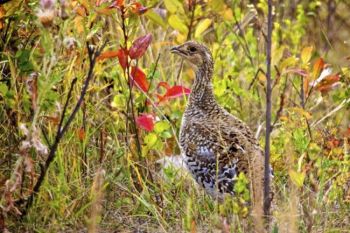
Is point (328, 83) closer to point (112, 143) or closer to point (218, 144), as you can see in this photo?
point (218, 144)

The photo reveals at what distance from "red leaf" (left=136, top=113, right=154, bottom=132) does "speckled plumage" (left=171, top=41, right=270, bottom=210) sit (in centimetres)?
30

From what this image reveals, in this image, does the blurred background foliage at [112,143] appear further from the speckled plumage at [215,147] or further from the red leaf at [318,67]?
the speckled plumage at [215,147]

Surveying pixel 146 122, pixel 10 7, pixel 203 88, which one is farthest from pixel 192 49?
pixel 10 7

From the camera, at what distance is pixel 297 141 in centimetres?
448

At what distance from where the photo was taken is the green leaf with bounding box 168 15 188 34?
212 inches

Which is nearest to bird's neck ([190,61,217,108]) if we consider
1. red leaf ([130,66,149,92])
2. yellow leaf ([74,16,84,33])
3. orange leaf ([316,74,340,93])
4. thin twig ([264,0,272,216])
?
red leaf ([130,66,149,92])

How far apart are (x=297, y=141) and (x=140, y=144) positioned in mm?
789

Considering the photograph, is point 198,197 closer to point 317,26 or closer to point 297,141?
point 297,141

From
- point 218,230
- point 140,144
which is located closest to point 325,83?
point 140,144

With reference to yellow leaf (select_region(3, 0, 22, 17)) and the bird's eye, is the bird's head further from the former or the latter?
yellow leaf (select_region(3, 0, 22, 17))

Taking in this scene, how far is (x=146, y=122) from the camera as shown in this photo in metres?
4.44

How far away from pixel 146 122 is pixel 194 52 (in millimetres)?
894

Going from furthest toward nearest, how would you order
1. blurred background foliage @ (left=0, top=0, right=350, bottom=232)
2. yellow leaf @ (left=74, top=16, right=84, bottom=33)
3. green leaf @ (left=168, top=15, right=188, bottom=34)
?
green leaf @ (left=168, top=15, right=188, bottom=34) → yellow leaf @ (left=74, top=16, right=84, bottom=33) → blurred background foliage @ (left=0, top=0, right=350, bottom=232)

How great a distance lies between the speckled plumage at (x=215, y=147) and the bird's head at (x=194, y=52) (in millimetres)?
14
